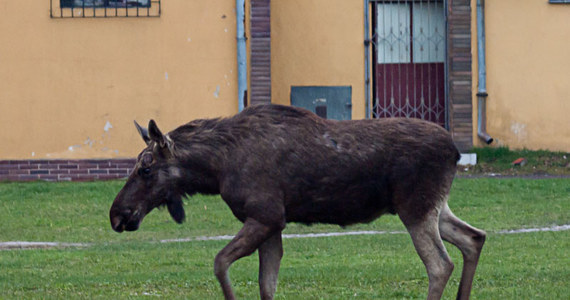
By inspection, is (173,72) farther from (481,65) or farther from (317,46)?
(481,65)

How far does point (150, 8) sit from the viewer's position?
19797 mm

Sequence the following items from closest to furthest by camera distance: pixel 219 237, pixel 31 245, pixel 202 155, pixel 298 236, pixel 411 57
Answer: pixel 202 155, pixel 31 245, pixel 298 236, pixel 219 237, pixel 411 57

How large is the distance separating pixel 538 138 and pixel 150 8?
762cm

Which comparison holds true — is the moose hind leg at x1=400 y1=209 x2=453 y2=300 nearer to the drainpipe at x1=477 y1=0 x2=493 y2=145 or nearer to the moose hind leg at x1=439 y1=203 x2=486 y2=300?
the moose hind leg at x1=439 y1=203 x2=486 y2=300

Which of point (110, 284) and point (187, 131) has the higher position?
point (187, 131)

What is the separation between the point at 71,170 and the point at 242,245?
516 inches

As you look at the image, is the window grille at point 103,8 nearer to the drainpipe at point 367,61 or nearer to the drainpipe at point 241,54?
the drainpipe at point 241,54

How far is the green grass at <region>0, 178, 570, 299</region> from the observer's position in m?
9.36

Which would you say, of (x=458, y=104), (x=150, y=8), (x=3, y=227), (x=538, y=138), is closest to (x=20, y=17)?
(x=150, y=8)

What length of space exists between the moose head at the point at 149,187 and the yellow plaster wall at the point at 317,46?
524 inches

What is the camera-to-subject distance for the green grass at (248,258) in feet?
30.7

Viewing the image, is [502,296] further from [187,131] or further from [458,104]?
[458,104]

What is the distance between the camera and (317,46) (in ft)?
68.7

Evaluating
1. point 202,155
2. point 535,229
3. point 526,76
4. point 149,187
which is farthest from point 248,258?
point 526,76
